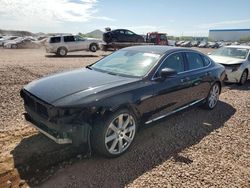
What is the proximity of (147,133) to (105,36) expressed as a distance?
17.4 metres

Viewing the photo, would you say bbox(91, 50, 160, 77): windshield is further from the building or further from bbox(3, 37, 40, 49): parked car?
the building

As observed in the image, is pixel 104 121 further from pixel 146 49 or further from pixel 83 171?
pixel 146 49

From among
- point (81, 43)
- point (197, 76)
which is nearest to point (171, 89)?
point (197, 76)

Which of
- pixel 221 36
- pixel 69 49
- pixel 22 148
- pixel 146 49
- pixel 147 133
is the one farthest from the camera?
pixel 221 36

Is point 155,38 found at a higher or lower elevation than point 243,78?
higher

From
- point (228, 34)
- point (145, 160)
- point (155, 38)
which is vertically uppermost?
point (228, 34)

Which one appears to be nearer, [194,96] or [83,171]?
[83,171]

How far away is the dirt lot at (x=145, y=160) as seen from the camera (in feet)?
10.2

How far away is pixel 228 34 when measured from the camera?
101188 mm

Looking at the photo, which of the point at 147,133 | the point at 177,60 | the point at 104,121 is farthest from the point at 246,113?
the point at 104,121

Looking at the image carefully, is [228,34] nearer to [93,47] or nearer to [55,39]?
[93,47]

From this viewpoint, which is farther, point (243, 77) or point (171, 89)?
point (243, 77)

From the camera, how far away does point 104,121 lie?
3.26m

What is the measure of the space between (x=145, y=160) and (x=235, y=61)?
707cm
